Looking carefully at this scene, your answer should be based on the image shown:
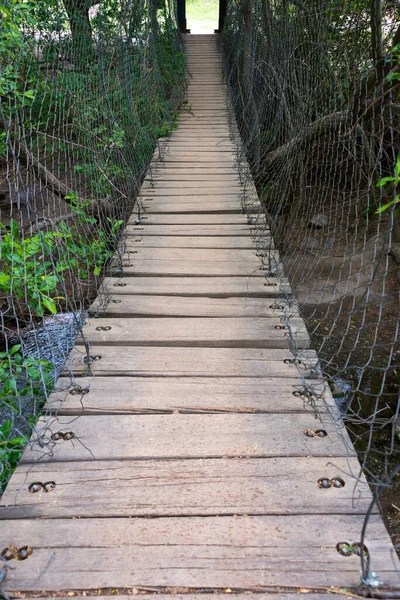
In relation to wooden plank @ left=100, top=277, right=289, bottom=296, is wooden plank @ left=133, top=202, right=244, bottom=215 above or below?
above

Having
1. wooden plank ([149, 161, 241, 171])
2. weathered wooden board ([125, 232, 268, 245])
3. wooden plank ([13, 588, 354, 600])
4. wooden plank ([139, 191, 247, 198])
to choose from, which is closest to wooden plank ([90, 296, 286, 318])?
weathered wooden board ([125, 232, 268, 245])

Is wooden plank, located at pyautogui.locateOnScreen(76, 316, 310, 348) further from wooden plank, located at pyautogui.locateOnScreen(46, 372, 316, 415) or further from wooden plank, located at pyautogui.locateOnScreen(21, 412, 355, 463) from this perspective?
wooden plank, located at pyautogui.locateOnScreen(21, 412, 355, 463)

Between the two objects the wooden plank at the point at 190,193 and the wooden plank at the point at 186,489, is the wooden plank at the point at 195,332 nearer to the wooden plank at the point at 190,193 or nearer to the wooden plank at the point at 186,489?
the wooden plank at the point at 186,489

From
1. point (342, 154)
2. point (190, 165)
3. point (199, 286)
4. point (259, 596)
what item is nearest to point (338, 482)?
point (259, 596)

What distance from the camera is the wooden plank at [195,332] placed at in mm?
1474

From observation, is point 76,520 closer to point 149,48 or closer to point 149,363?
point 149,363

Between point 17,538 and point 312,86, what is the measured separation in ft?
8.58

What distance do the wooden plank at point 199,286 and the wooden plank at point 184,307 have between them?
4 centimetres

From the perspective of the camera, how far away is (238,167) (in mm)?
3182

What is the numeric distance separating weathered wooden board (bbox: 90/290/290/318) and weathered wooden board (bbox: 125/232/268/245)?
523 mm

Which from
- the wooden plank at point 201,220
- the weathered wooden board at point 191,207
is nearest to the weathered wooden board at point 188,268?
the wooden plank at point 201,220

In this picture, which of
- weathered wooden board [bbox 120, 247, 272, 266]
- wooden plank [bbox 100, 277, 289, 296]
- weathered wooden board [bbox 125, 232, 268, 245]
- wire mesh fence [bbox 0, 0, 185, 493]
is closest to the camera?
wooden plank [bbox 100, 277, 289, 296]

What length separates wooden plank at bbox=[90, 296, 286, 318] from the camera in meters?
1.64

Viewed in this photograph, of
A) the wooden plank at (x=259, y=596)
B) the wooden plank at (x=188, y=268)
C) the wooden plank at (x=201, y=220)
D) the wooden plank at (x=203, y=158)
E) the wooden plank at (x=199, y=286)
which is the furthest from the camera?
the wooden plank at (x=203, y=158)
